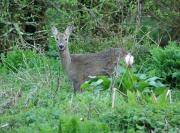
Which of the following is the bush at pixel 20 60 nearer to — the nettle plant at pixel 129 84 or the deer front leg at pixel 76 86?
the deer front leg at pixel 76 86

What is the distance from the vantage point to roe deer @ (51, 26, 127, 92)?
43.1 ft

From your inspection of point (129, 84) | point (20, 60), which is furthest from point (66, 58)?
point (129, 84)

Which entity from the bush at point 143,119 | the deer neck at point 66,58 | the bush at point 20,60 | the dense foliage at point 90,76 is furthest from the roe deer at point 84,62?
the bush at point 143,119

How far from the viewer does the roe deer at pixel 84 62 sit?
13.1m

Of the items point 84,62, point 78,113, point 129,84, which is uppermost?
point 78,113

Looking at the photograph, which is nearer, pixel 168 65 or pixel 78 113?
pixel 78 113

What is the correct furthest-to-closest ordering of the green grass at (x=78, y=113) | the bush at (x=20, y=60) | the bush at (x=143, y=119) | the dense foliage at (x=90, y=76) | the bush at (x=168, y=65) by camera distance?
the bush at (x=20, y=60) < the bush at (x=168, y=65) < the dense foliage at (x=90, y=76) < the bush at (x=143, y=119) < the green grass at (x=78, y=113)

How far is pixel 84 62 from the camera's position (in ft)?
43.8

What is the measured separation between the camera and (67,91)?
12062mm

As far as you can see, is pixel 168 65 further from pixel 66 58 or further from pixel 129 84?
pixel 129 84

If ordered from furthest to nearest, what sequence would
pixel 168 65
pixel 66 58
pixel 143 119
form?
pixel 66 58 < pixel 168 65 < pixel 143 119

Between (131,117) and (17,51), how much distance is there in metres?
7.41

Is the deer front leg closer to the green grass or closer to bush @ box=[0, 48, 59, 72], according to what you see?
bush @ box=[0, 48, 59, 72]

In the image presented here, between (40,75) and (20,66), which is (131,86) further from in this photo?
(20,66)
